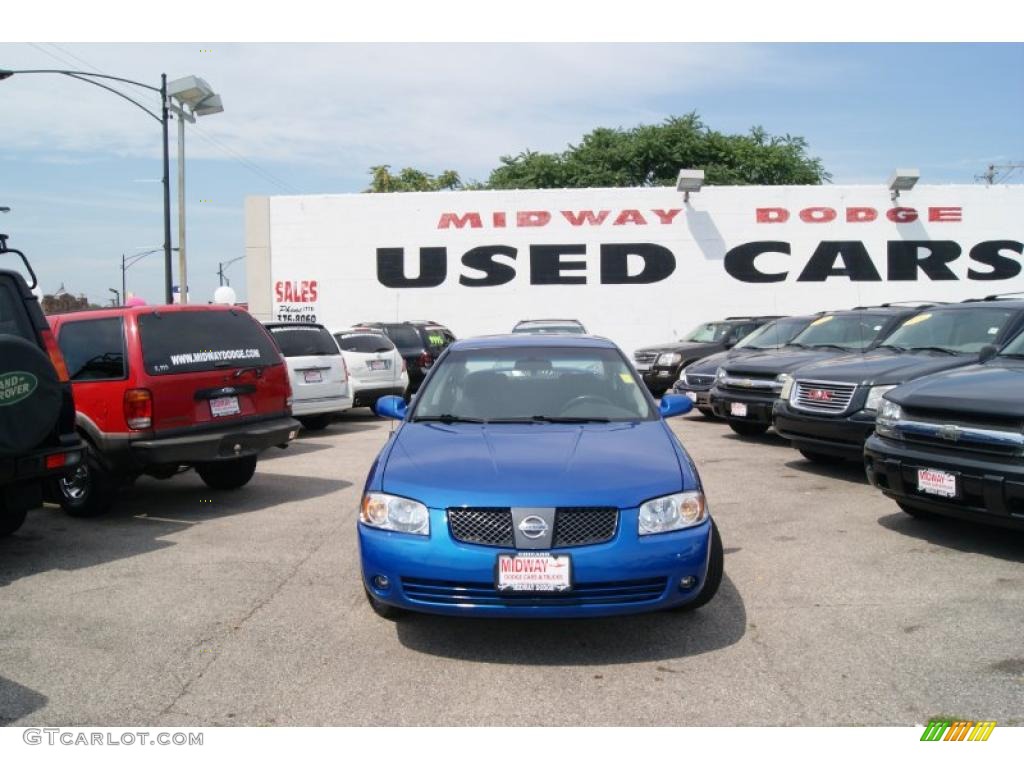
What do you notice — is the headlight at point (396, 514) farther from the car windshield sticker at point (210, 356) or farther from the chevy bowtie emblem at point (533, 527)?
the car windshield sticker at point (210, 356)

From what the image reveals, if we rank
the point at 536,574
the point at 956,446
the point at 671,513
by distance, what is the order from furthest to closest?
the point at 956,446, the point at 671,513, the point at 536,574

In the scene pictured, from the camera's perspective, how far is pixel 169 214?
2338 centimetres

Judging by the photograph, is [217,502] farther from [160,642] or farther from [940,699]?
[940,699]

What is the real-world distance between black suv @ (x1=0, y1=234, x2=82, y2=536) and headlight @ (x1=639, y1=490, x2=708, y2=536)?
4109 mm

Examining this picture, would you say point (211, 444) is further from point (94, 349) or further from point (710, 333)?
point (710, 333)

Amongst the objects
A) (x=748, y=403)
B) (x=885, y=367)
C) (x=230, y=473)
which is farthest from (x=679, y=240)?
(x=230, y=473)

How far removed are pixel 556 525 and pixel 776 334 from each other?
10328 millimetres

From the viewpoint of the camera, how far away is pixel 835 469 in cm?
962

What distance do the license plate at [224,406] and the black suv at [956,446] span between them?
17.4 ft

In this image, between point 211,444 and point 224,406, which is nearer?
point 211,444

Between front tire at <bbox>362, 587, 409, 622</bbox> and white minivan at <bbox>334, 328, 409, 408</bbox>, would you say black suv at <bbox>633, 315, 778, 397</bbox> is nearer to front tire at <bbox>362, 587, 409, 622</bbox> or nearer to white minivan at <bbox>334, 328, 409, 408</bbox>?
white minivan at <bbox>334, 328, 409, 408</bbox>

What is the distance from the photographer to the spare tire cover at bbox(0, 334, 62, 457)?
18.9 ft

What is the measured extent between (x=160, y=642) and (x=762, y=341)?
1076 cm

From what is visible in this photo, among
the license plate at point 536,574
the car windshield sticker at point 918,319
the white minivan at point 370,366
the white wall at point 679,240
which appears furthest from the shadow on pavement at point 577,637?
the white wall at point 679,240
